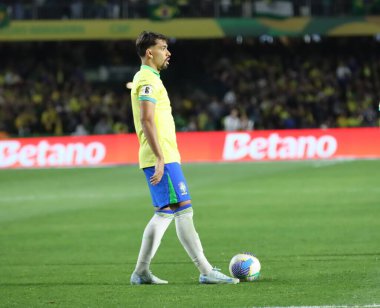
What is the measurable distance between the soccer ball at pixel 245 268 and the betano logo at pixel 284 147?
796 inches

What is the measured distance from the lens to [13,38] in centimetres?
3959

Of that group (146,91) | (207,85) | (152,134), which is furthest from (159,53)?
(207,85)

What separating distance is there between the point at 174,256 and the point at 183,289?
2.79 m

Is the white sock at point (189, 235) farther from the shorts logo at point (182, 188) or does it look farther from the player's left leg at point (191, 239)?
the shorts logo at point (182, 188)

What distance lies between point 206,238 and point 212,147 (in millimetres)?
16577

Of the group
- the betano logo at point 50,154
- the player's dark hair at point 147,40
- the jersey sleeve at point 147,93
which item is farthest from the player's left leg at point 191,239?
the betano logo at point 50,154

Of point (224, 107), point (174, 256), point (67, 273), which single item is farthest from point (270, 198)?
point (224, 107)

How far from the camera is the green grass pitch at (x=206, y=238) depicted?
8523 millimetres

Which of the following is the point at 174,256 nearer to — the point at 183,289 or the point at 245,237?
the point at 245,237

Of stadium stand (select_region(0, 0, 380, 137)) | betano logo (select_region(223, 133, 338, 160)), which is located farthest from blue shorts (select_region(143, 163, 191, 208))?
stadium stand (select_region(0, 0, 380, 137))

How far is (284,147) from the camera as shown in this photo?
29422mm

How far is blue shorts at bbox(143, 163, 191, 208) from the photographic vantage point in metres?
8.79

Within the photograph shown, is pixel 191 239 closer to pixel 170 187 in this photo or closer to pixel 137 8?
pixel 170 187

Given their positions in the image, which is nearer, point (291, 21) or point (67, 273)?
point (67, 273)
